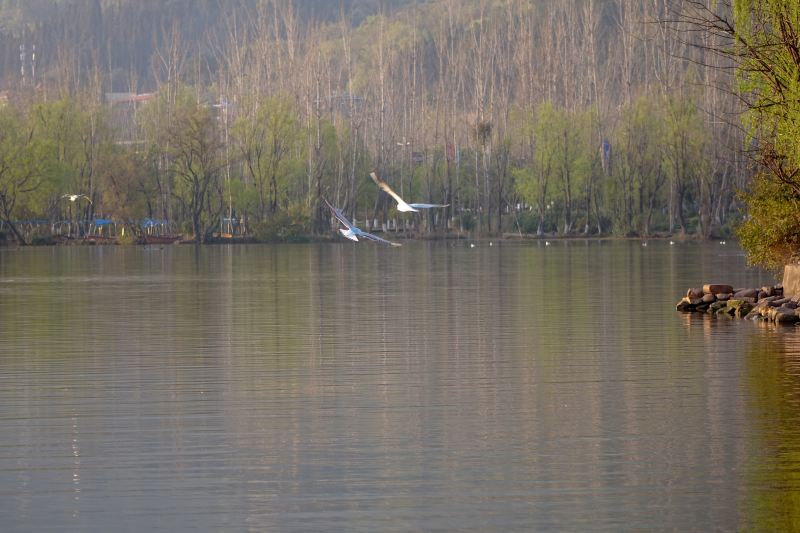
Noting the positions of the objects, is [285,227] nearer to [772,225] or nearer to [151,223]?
[151,223]

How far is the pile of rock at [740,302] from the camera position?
28344 millimetres

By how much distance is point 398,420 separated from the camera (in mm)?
14961

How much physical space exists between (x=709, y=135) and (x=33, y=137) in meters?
53.0

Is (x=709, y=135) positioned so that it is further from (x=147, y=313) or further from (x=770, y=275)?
(x=147, y=313)

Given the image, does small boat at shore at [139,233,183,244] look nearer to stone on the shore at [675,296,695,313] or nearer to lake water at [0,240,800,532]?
lake water at [0,240,800,532]

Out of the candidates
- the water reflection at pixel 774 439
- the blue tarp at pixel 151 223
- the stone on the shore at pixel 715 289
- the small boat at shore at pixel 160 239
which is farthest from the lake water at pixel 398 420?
the blue tarp at pixel 151 223

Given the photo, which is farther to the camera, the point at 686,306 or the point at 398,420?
the point at 686,306

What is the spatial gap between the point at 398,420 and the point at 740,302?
16524 millimetres

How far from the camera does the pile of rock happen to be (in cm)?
2834

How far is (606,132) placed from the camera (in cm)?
13462

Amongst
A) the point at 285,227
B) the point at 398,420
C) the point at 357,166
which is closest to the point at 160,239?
the point at 285,227

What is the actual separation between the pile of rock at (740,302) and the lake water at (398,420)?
2.24 ft

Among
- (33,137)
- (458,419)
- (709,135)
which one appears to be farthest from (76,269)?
(709,135)

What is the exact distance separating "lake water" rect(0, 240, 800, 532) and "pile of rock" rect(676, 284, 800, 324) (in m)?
0.68
